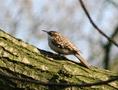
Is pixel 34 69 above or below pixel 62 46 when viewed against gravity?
below

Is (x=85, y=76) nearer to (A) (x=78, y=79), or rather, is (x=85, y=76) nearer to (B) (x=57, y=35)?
(A) (x=78, y=79)

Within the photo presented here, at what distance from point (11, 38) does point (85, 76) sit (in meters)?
0.68

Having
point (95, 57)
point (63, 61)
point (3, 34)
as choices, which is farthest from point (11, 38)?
point (95, 57)

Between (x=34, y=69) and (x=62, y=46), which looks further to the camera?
(x=62, y=46)

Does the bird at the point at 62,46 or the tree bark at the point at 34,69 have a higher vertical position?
the bird at the point at 62,46

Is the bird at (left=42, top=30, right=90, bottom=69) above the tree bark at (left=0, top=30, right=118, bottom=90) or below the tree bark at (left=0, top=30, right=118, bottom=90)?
above

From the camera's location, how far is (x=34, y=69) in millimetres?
3877

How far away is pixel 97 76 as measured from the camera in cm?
413

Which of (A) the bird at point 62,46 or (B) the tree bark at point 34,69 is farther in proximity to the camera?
(A) the bird at point 62,46

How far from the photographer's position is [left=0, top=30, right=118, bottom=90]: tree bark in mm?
3789

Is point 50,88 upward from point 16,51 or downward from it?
downward

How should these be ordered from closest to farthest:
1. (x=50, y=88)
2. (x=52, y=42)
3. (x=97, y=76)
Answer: (x=50, y=88)
(x=97, y=76)
(x=52, y=42)

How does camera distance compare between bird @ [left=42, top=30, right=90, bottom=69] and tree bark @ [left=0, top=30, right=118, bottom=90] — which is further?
bird @ [left=42, top=30, right=90, bottom=69]

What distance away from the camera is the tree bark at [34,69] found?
379 centimetres
